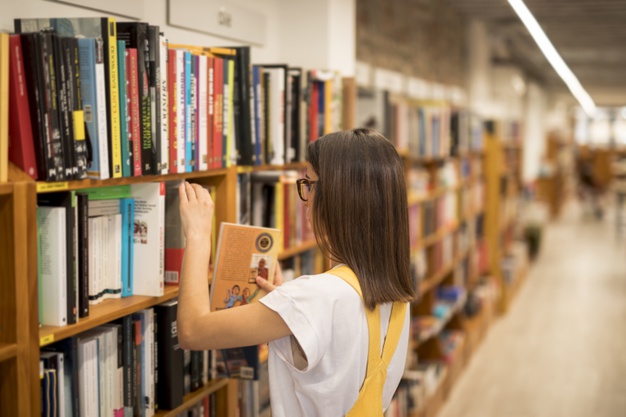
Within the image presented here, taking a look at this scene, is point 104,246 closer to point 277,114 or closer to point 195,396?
point 195,396

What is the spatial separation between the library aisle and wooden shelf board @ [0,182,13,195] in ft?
12.7

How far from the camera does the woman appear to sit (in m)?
1.56

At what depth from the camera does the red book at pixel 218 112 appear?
222 centimetres

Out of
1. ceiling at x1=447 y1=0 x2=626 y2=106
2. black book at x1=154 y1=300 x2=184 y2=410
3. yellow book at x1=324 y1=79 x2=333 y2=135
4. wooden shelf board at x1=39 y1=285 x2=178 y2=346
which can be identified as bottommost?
black book at x1=154 y1=300 x2=184 y2=410

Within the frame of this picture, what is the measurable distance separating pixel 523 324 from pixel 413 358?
113 inches

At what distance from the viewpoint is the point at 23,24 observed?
5.76 ft

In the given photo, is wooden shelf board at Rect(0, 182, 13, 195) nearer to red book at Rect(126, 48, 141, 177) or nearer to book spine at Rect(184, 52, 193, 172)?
red book at Rect(126, 48, 141, 177)

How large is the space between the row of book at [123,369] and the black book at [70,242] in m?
0.12

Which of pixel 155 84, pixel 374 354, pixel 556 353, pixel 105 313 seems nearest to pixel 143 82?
pixel 155 84

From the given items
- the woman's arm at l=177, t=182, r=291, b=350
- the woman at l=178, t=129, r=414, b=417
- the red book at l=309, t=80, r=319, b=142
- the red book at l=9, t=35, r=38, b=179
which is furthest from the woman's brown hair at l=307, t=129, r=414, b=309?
the red book at l=309, t=80, r=319, b=142

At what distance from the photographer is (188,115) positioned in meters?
2.10

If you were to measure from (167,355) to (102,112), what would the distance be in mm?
754

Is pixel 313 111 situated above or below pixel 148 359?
above

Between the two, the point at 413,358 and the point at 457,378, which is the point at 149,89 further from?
the point at 457,378
